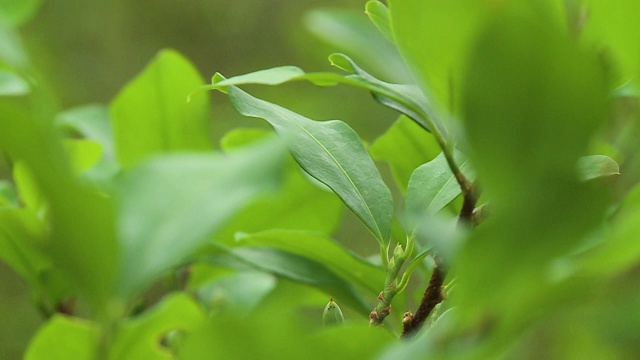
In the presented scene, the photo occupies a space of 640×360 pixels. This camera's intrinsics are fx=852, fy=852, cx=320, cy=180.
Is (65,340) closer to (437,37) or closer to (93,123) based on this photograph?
(437,37)

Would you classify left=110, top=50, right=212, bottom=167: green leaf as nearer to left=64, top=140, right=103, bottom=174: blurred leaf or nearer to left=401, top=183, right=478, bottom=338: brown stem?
left=64, top=140, right=103, bottom=174: blurred leaf

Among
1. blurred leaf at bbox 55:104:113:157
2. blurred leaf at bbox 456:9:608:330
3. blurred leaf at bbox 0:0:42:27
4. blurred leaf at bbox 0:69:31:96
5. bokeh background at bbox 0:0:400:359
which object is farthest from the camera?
bokeh background at bbox 0:0:400:359

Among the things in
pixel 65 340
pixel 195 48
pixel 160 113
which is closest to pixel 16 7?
pixel 65 340

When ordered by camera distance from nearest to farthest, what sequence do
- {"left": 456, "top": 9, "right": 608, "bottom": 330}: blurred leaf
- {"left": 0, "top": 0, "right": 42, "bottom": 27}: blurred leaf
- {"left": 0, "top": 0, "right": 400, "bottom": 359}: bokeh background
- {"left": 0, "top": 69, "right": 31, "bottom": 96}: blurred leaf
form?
{"left": 456, "top": 9, "right": 608, "bottom": 330}: blurred leaf → {"left": 0, "top": 0, "right": 42, "bottom": 27}: blurred leaf → {"left": 0, "top": 69, "right": 31, "bottom": 96}: blurred leaf → {"left": 0, "top": 0, "right": 400, "bottom": 359}: bokeh background

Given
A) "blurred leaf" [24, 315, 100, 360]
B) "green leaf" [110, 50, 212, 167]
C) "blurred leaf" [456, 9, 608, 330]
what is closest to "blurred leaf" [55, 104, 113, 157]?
"green leaf" [110, 50, 212, 167]

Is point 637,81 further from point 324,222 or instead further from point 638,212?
point 324,222

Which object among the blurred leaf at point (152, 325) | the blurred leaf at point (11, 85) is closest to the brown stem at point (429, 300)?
the blurred leaf at point (152, 325)
